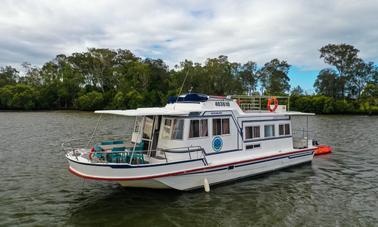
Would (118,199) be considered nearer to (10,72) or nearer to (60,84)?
(60,84)

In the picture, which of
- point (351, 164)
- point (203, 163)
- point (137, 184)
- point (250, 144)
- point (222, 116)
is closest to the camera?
point (137, 184)

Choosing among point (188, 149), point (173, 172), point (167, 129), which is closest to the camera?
point (173, 172)

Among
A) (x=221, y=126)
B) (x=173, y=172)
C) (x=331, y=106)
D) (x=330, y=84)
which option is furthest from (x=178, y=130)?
(x=330, y=84)

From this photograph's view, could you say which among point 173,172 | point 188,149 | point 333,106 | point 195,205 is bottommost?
point 195,205

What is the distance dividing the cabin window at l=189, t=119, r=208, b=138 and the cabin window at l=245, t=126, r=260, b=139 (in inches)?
107

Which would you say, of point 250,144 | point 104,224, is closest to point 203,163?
point 250,144

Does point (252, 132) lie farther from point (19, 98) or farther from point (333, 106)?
point (19, 98)

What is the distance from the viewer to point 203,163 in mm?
12617

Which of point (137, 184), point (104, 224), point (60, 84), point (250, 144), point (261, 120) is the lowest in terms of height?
point (104, 224)

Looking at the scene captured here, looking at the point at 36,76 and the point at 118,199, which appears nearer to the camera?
the point at 118,199

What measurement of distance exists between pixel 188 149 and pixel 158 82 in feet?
243

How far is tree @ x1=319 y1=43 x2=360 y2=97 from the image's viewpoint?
300 ft

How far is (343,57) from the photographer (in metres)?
92.4

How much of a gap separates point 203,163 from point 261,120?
4.77 m
